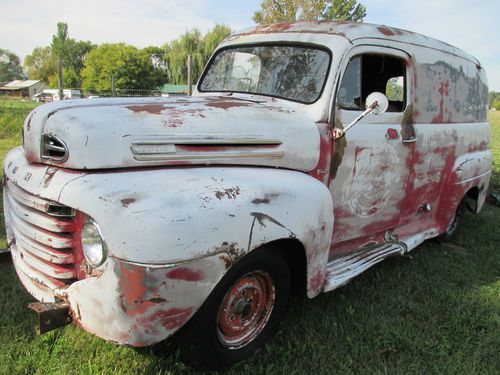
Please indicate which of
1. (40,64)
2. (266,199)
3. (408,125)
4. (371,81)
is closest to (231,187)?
(266,199)

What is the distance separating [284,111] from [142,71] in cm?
5446

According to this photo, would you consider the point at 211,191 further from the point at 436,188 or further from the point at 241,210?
the point at 436,188

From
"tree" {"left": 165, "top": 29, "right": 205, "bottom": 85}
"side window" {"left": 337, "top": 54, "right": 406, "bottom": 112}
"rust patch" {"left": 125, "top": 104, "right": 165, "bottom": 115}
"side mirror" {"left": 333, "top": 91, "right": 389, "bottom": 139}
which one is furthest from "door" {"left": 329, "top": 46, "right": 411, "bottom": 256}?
"tree" {"left": 165, "top": 29, "right": 205, "bottom": 85}

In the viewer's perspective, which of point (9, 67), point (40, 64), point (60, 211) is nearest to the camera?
point (60, 211)

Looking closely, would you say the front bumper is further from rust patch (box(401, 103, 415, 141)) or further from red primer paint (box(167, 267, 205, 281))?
rust patch (box(401, 103, 415, 141))

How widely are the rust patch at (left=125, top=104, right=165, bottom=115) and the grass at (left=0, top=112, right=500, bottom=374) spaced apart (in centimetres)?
136

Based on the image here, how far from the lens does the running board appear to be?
2979mm

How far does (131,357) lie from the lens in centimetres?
253

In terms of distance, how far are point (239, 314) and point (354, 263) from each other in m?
1.18

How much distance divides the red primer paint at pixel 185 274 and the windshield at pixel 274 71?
1.62 metres

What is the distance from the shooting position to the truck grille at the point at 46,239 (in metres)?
2.15

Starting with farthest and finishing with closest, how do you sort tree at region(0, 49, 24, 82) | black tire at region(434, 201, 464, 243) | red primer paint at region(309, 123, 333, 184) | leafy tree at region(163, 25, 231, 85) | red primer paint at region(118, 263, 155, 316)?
tree at region(0, 49, 24, 82)
leafy tree at region(163, 25, 231, 85)
black tire at region(434, 201, 464, 243)
red primer paint at region(309, 123, 333, 184)
red primer paint at region(118, 263, 155, 316)

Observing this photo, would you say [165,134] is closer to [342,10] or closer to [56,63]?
[342,10]

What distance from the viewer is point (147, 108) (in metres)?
2.56
